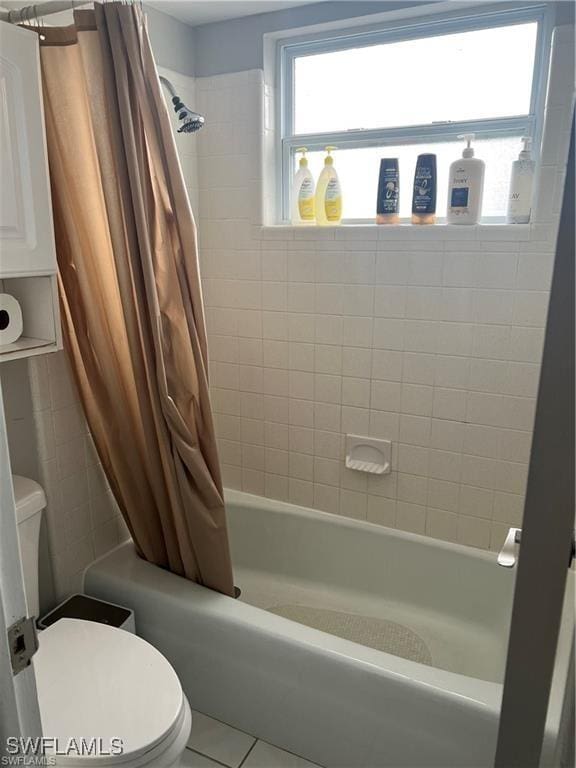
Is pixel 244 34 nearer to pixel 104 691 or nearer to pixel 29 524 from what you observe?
pixel 29 524

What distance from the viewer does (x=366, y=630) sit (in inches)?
81.0

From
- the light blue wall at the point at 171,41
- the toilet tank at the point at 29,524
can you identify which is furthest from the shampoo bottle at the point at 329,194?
the toilet tank at the point at 29,524

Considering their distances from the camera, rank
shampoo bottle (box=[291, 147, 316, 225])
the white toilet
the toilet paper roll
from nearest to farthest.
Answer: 1. the white toilet
2. the toilet paper roll
3. shampoo bottle (box=[291, 147, 316, 225])

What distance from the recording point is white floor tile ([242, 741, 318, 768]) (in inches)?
63.4

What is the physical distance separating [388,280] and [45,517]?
141 cm

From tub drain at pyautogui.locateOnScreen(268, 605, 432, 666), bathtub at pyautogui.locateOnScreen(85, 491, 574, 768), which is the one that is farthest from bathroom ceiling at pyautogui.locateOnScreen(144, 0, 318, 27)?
tub drain at pyautogui.locateOnScreen(268, 605, 432, 666)

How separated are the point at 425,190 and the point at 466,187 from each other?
0.14m

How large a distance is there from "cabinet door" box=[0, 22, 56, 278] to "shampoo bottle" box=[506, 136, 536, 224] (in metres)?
1.40

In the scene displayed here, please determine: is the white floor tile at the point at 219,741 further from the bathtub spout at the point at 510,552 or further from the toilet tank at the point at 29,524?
the bathtub spout at the point at 510,552

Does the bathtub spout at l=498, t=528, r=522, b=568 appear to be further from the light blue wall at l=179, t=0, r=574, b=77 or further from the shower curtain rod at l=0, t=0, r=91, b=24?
→ the light blue wall at l=179, t=0, r=574, b=77

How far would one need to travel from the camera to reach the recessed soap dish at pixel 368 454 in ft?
7.06

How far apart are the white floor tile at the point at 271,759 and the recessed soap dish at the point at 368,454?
38.1 inches

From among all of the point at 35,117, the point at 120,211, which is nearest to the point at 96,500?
the point at 120,211

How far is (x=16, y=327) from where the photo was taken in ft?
4.95
